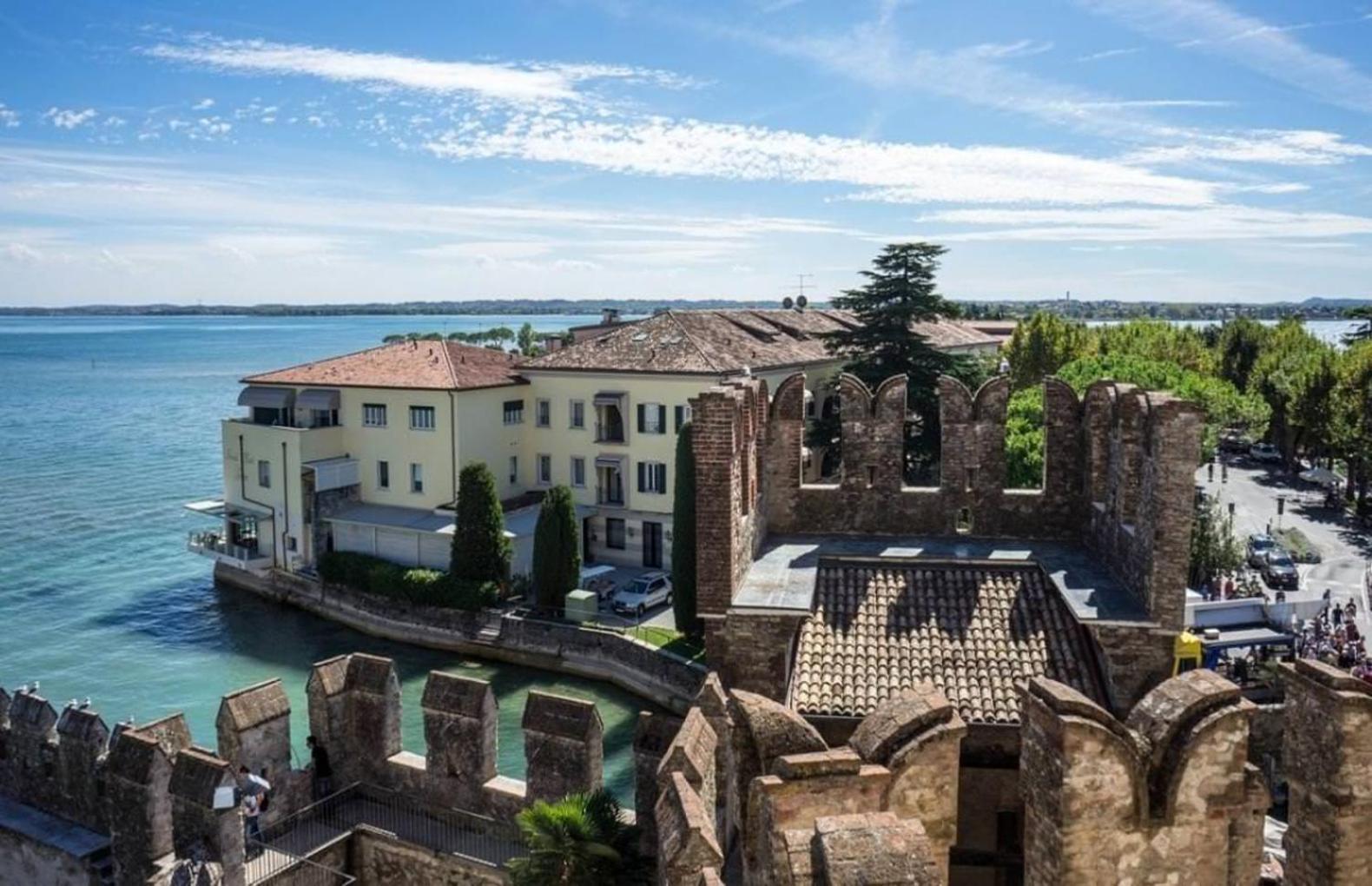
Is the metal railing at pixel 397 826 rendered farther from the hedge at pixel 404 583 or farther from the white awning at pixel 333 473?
the white awning at pixel 333 473

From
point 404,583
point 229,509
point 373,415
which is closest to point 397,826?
point 404,583

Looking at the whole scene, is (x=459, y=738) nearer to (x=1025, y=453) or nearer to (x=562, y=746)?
(x=562, y=746)

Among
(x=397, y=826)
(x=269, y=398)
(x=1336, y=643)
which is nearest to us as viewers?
(x=397, y=826)

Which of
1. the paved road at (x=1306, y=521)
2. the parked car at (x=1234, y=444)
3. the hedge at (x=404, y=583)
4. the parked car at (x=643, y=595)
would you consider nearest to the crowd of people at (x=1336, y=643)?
the paved road at (x=1306, y=521)

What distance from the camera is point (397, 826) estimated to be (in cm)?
1456

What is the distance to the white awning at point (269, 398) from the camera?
49.7 metres

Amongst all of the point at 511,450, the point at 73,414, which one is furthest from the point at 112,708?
the point at 73,414

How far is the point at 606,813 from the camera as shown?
40.3 feet

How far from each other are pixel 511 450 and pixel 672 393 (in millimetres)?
8522

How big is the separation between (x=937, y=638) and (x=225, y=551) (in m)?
42.1

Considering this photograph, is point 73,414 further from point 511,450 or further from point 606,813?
point 606,813

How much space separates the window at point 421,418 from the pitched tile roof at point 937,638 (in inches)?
1374

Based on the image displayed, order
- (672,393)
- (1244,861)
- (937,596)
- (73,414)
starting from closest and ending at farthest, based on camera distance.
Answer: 1. (1244,861)
2. (937,596)
3. (672,393)
4. (73,414)

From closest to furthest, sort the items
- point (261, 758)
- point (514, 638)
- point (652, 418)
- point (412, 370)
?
point (261, 758) < point (514, 638) < point (652, 418) < point (412, 370)
